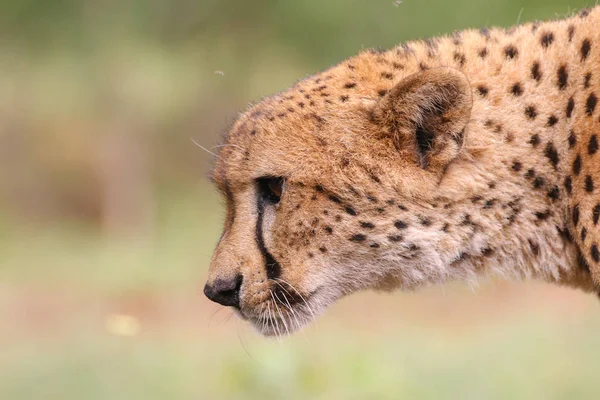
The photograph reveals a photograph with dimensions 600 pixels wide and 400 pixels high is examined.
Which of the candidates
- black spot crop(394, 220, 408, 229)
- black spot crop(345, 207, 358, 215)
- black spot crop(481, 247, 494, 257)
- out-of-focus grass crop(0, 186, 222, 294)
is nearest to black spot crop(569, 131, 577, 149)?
black spot crop(481, 247, 494, 257)

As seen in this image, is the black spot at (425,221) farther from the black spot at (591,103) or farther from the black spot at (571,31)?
the black spot at (571,31)

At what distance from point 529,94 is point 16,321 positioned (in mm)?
6831

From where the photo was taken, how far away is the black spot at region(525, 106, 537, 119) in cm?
325

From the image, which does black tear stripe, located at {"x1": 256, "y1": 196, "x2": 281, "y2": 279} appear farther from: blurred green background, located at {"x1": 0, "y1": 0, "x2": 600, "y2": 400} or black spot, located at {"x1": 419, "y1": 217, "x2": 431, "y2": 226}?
blurred green background, located at {"x1": 0, "y1": 0, "x2": 600, "y2": 400}

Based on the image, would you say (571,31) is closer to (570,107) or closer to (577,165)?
(570,107)

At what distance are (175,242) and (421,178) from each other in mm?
10536

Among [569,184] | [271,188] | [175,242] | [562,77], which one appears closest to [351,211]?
[271,188]

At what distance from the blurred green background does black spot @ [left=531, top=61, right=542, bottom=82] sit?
736 millimetres

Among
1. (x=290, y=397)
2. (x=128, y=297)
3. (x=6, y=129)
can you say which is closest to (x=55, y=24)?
(x=6, y=129)

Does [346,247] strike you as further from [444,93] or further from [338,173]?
[444,93]

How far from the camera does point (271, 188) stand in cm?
339

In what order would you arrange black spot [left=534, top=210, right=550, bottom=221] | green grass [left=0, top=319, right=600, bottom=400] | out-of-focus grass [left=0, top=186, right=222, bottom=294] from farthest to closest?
out-of-focus grass [left=0, top=186, right=222, bottom=294]
green grass [left=0, top=319, right=600, bottom=400]
black spot [left=534, top=210, right=550, bottom=221]

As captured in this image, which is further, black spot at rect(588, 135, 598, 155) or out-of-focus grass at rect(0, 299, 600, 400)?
out-of-focus grass at rect(0, 299, 600, 400)

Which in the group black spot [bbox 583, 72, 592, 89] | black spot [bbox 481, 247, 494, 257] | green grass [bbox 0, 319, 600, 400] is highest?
black spot [bbox 583, 72, 592, 89]
